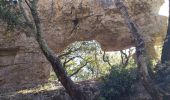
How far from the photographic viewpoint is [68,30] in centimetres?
1508

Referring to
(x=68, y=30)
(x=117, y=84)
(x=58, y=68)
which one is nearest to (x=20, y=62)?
(x=68, y=30)

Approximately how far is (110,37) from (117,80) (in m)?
4.12

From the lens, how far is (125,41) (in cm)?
1583

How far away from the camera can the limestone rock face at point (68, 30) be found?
→ 14.3 metres

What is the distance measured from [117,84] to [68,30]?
4.22m

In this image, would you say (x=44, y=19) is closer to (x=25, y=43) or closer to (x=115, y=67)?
(x=25, y=43)

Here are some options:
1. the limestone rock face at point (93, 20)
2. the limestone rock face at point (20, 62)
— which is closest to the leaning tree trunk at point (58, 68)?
the limestone rock face at point (20, 62)

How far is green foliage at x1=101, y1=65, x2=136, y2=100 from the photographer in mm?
11586

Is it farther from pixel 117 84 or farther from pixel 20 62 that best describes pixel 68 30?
pixel 117 84

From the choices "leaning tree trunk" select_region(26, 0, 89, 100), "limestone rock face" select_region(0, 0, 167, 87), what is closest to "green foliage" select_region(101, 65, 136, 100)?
"leaning tree trunk" select_region(26, 0, 89, 100)

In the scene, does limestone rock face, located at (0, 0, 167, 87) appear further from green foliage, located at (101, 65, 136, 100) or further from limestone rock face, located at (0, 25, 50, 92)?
green foliage, located at (101, 65, 136, 100)

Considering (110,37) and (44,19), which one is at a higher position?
(44,19)

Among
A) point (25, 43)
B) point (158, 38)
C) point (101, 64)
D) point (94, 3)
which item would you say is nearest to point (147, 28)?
point (158, 38)

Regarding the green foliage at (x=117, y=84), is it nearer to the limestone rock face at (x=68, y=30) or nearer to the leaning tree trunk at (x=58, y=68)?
the leaning tree trunk at (x=58, y=68)
